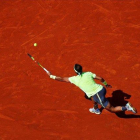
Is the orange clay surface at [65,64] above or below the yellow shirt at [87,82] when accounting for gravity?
below

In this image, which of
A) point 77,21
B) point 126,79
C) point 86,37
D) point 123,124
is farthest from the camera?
point 77,21

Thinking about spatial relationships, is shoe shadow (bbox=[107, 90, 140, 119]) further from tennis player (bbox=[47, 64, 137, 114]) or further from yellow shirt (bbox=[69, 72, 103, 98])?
yellow shirt (bbox=[69, 72, 103, 98])

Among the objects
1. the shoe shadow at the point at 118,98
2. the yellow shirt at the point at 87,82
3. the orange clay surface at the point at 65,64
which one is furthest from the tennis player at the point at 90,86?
the shoe shadow at the point at 118,98

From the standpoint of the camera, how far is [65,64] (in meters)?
9.42

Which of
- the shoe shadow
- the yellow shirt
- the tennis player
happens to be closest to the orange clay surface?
the shoe shadow

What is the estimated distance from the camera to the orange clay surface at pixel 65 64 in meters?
7.49

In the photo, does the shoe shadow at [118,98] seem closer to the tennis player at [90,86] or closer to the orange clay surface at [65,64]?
the orange clay surface at [65,64]

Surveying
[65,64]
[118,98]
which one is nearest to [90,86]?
[118,98]

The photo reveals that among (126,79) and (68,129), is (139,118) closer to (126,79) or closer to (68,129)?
(126,79)

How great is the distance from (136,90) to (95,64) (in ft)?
6.26

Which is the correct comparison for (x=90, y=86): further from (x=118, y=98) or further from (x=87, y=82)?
(x=118, y=98)

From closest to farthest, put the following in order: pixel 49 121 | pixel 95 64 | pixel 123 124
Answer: pixel 123 124 → pixel 49 121 → pixel 95 64

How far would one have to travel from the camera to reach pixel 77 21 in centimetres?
1129

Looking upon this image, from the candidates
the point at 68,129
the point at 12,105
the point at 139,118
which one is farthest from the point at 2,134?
the point at 139,118
